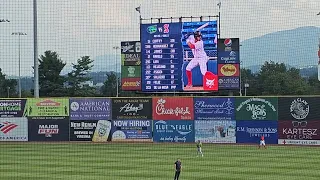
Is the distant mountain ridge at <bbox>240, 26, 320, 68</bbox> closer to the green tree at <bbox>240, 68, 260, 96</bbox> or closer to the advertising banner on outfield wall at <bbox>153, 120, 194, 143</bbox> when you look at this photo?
the advertising banner on outfield wall at <bbox>153, 120, 194, 143</bbox>

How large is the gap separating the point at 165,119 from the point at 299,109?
868 centimetres

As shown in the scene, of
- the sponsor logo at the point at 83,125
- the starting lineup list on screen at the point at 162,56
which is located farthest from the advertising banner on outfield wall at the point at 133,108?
the starting lineup list on screen at the point at 162,56

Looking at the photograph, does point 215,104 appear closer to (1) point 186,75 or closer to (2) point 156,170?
(1) point 186,75

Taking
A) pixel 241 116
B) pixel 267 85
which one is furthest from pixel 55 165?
pixel 267 85

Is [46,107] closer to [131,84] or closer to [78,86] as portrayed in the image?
[131,84]

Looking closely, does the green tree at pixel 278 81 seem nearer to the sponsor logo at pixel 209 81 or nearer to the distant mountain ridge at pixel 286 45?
the sponsor logo at pixel 209 81

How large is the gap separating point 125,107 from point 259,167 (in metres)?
17.9

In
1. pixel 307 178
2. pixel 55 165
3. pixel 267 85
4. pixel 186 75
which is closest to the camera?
pixel 307 178

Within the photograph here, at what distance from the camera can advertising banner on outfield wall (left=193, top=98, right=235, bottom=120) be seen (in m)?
38.4

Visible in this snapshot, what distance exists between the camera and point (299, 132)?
3619cm

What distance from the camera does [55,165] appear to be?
2580 centimetres

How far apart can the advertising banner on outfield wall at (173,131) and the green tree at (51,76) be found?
18.0 m

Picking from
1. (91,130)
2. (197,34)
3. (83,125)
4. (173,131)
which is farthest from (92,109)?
(197,34)

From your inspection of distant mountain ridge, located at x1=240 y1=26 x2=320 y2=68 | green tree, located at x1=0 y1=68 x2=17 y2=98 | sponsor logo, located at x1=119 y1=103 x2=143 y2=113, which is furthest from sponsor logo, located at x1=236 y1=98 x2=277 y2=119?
green tree, located at x1=0 y1=68 x2=17 y2=98
